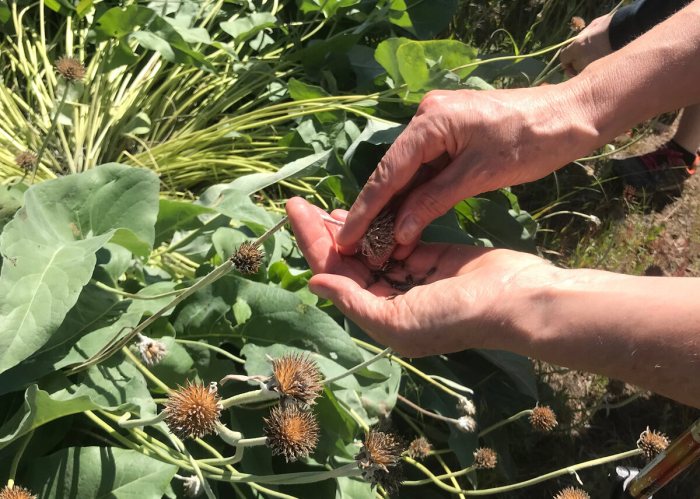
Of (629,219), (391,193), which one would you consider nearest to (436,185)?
(391,193)

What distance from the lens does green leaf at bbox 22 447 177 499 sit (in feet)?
3.10

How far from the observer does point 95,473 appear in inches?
37.6

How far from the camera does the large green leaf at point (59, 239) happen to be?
93cm

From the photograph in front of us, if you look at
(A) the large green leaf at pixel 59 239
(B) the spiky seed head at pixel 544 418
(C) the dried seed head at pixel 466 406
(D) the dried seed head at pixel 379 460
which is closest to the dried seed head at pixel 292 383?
(D) the dried seed head at pixel 379 460

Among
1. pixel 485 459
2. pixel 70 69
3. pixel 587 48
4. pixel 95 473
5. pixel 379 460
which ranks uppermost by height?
pixel 70 69

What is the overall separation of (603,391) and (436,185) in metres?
0.93

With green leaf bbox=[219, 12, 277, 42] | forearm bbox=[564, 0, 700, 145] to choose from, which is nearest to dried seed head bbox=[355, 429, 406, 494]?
forearm bbox=[564, 0, 700, 145]

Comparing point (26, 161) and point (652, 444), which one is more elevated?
point (26, 161)

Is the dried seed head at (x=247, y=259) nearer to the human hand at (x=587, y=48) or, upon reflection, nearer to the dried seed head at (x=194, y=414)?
the dried seed head at (x=194, y=414)

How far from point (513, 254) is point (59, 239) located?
2.45 feet

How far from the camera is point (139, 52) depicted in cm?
183

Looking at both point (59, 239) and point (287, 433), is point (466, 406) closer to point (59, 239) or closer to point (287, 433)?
point (287, 433)

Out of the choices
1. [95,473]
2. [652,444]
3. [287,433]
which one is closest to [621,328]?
[287,433]

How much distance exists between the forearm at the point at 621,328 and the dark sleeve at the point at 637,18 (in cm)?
110
